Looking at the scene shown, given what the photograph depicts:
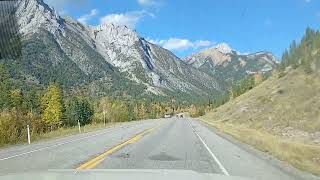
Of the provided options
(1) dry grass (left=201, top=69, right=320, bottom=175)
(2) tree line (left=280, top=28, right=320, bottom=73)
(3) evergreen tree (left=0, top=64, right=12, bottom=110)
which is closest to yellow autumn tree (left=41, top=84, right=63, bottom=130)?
(3) evergreen tree (left=0, top=64, right=12, bottom=110)

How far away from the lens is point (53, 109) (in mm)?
108125

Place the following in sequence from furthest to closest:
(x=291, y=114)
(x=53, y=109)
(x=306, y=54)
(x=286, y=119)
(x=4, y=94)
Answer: (x=306, y=54) → (x=53, y=109) → (x=4, y=94) → (x=291, y=114) → (x=286, y=119)

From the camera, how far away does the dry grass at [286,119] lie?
71.9 feet

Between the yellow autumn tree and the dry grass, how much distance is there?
119ft

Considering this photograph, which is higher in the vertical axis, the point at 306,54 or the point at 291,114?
the point at 306,54

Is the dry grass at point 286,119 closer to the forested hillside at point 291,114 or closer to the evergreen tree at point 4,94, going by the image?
the forested hillside at point 291,114

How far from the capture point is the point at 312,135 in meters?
55.4

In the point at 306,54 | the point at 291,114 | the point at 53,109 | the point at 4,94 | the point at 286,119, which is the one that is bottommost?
the point at 286,119

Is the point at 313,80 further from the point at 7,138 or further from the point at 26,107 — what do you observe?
the point at 7,138

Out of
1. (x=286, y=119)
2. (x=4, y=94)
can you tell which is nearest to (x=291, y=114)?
(x=286, y=119)

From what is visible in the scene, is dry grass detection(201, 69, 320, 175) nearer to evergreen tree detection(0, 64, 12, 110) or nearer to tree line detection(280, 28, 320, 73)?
tree line detection(280, 28, 320, 73)

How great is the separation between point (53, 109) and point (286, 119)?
53947 millimetres

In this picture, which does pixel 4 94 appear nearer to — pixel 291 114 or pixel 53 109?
pixel 53 109

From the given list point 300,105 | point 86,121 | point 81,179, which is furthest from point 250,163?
point 86,121
